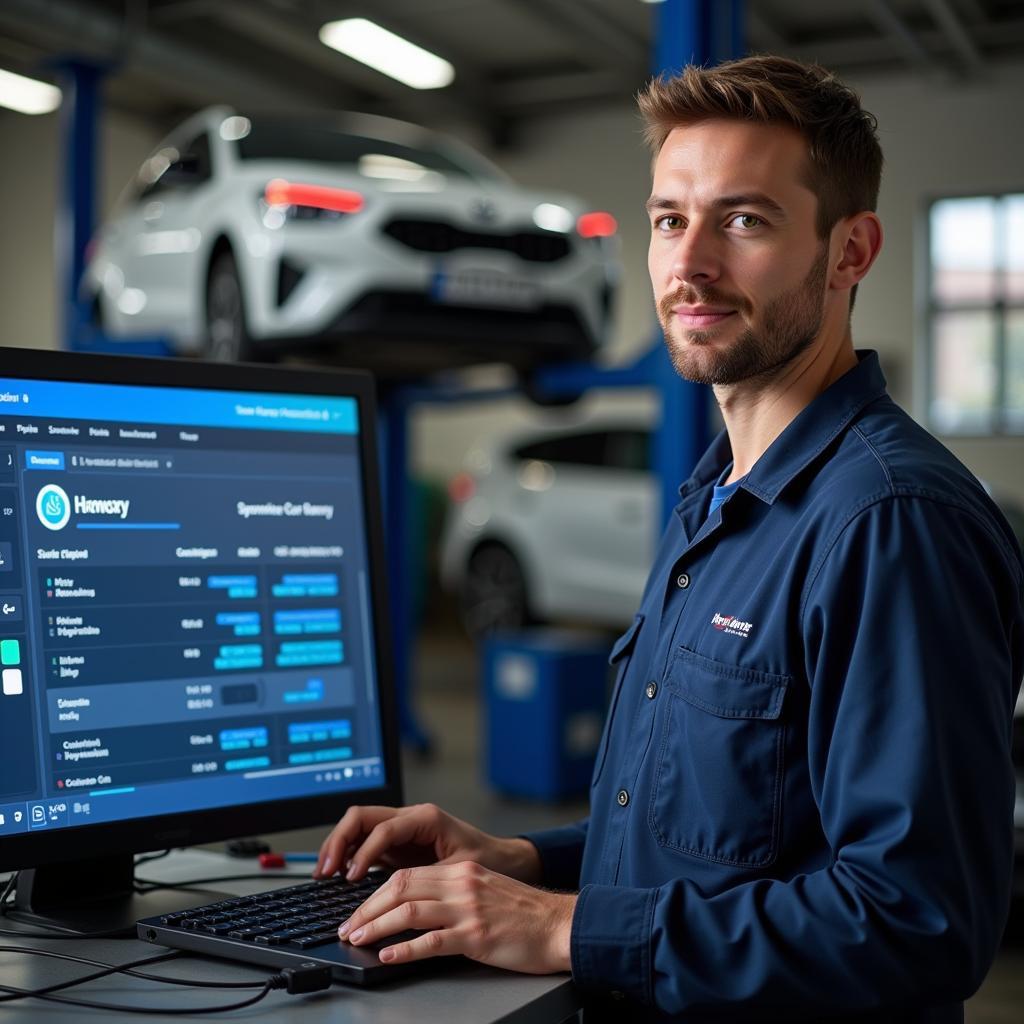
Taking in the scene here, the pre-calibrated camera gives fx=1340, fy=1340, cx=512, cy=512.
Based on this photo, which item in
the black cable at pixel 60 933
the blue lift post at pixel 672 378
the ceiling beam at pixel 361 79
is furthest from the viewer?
the ceiling beam at pixel 361 79

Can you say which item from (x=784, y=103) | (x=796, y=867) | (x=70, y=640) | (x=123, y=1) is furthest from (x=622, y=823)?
(x=123, y=1)

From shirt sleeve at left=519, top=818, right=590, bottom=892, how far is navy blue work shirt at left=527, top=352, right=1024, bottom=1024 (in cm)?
19

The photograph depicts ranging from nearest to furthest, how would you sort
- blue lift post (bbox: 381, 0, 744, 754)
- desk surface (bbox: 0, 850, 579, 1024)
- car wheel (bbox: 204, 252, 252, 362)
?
desk surface (bbox: 0, 850, 579, 1024) → blue lift post (bbox: 381, 0, 744, 754) → car wheel (bbox: 204, 252, 252, 362)

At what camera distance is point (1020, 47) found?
11.3 metres

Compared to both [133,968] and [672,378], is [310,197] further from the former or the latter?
[133,968]

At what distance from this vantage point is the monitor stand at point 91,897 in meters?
1.33

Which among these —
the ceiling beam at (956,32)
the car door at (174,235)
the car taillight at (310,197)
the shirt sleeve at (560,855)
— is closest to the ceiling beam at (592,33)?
the ceiling beam at (956,32)

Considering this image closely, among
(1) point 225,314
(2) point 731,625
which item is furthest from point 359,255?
(2) point 731,625

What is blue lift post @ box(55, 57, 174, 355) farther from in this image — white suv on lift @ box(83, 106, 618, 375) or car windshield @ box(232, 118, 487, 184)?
car windshield @ box(232, 118, 487, 184)

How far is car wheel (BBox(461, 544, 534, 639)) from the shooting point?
30.9 ft

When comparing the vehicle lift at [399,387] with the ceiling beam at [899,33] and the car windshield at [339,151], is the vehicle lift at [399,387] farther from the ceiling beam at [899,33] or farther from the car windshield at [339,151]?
the ceiling beam at [899,33]

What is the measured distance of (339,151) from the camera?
5559 millimetres

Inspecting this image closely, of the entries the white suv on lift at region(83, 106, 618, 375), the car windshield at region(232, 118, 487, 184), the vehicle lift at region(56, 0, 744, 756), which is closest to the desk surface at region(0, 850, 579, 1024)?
the vehicle lift at region(56, 0, 744, 756)

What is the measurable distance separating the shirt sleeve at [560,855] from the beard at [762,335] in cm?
54
